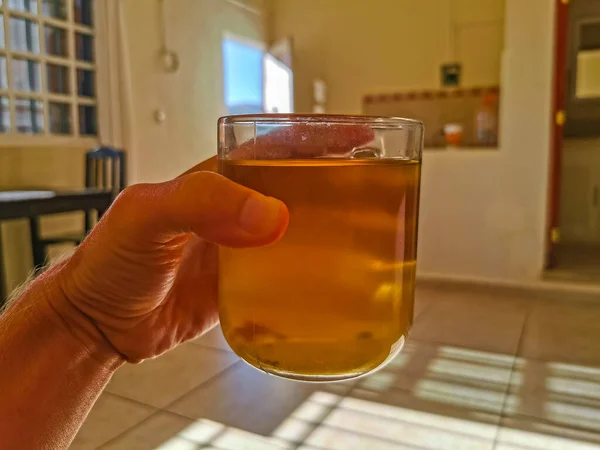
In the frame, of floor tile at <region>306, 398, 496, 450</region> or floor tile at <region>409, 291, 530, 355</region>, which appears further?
floor tile at <region>409, 291, 530, 355</region>

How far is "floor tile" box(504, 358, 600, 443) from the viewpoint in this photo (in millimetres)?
1652

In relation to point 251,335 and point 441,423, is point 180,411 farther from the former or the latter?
point 251,335

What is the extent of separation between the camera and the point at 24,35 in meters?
2.88

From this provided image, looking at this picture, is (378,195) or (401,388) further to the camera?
(401,388)

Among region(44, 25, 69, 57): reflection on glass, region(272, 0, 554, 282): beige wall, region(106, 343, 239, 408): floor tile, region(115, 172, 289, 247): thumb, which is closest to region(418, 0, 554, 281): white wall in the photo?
region(272, 0, 554, 282): beige wall

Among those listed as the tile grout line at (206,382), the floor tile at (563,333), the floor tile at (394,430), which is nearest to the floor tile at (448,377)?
the floor tile at (394,430)

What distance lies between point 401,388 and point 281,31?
411 centimetres

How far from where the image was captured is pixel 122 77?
3428mm

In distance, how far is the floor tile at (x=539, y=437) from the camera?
1.49 m

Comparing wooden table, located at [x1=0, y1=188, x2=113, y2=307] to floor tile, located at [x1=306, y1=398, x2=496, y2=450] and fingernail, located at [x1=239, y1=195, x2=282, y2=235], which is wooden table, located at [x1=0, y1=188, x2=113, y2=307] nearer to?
floor tile, located at [x1=306, y1=398, x2=496, y2=450]

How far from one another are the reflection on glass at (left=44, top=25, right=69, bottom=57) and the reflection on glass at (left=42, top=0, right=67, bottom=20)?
73 mm

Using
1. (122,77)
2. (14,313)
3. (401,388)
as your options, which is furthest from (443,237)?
(14,313)

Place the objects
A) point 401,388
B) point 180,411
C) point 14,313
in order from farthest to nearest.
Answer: point 401,388
point 180,411
point 14,313

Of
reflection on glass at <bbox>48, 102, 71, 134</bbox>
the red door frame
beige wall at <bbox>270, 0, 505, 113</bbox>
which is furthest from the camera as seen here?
beige wall at <bbox>270, 0, 505, 113</bbox>
